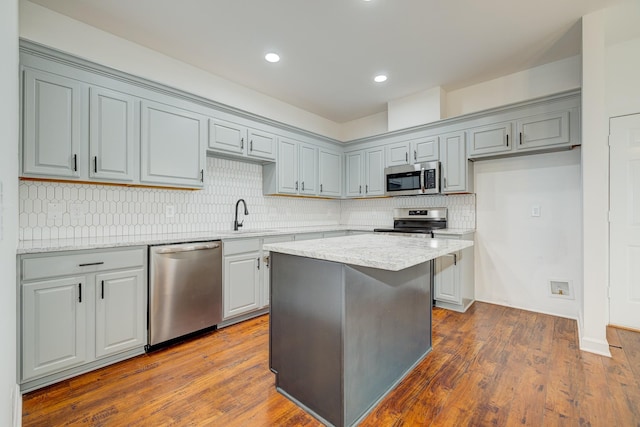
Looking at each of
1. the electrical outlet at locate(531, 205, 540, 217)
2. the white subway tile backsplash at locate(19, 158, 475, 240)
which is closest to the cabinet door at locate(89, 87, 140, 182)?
the white subway tile backsplash at locate(19, 158, 475, 240)

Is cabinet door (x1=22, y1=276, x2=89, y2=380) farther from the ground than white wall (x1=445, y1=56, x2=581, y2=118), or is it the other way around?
white wall (x1=445, y1=56, x2=581, y2=118)

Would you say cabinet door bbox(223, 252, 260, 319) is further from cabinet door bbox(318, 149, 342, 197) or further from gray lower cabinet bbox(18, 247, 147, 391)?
cabinet door bbox(318, 149, 342, 197)

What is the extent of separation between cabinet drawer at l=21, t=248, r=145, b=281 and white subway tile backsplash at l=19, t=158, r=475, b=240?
54 centimetres

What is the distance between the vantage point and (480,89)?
3676 millimetres

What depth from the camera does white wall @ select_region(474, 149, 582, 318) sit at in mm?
3104

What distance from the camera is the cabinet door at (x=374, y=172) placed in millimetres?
4270

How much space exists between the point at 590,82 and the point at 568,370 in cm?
227

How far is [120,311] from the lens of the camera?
2.20m

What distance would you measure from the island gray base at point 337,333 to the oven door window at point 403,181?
2.05m

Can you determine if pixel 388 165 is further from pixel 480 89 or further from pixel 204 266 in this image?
pixel 204 266

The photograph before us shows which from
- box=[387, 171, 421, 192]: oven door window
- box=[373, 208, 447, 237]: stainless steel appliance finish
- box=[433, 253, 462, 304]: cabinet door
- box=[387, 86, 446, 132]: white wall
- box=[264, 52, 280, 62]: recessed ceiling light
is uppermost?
box=[264, 52, 280, 62]: recessed ceiling light

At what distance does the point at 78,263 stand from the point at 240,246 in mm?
1303

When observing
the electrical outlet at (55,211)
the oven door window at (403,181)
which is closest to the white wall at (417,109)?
the oven door window at (403,181)

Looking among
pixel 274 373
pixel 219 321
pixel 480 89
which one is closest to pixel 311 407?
pixel 274 373
